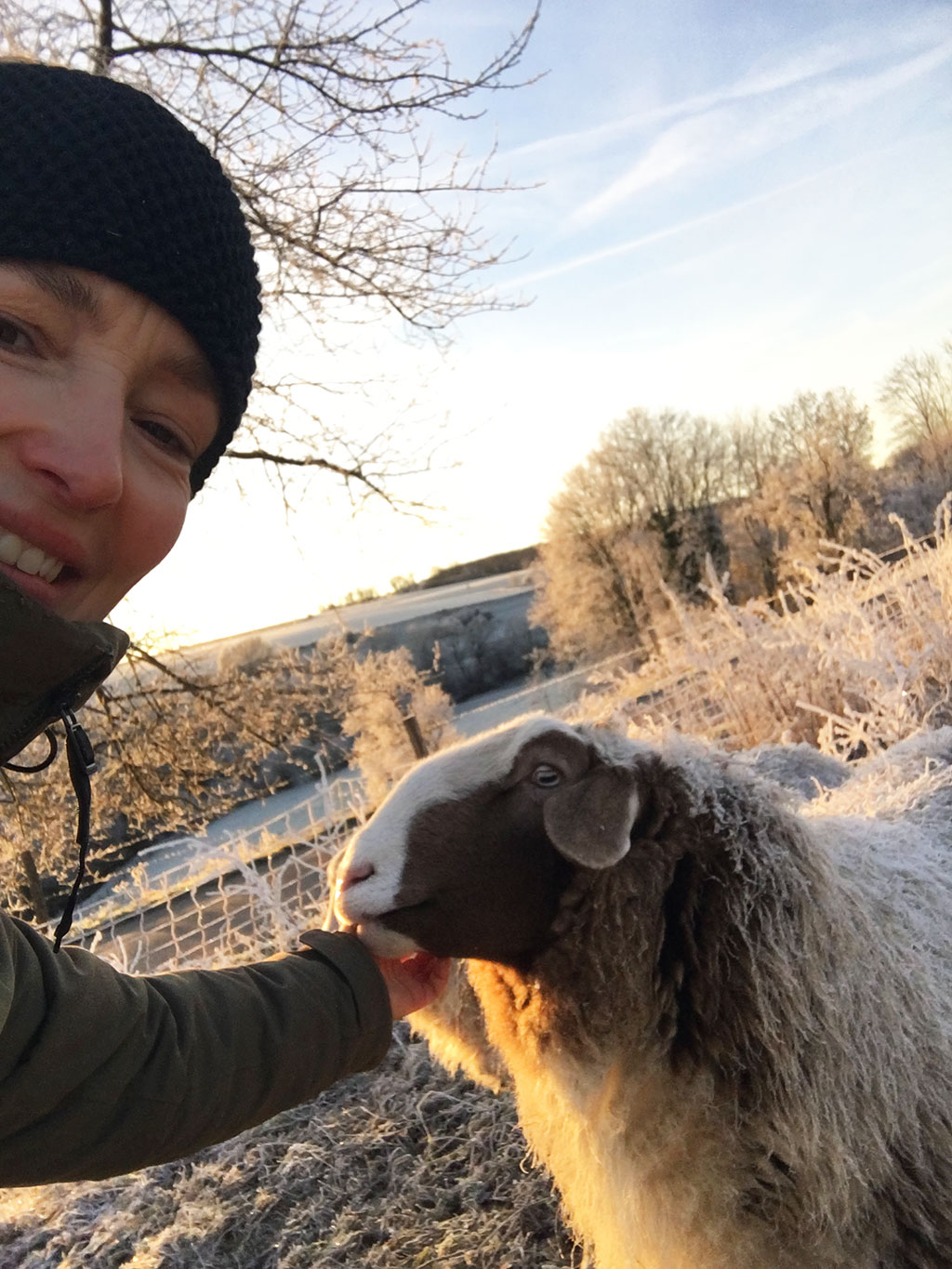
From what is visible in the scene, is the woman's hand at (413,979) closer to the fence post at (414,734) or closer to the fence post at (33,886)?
the fence post at (33,886)

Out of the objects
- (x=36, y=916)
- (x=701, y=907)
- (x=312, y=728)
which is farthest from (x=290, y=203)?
(x=36, y=916)

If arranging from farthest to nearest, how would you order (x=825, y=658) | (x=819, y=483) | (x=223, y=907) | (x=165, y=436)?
(x=819, y=483)
(x=825, y=658)
(x=223, y=907)
(x=165, y=436)

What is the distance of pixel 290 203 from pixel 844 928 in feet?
21.0

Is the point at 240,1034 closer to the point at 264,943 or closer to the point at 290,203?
the point at 264,943

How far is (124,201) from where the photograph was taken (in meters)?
1.45

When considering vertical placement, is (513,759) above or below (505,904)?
above

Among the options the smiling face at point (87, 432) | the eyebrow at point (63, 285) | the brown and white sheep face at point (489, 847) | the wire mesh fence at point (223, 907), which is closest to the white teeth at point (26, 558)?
the smiling face at point (87, 432)

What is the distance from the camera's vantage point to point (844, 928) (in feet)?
6.40

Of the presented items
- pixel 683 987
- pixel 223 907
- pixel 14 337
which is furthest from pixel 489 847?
pixel 223 907

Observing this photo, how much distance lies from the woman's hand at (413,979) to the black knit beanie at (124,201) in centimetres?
141

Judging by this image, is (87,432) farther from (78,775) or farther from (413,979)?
(413,979)

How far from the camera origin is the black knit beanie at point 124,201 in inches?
53.0

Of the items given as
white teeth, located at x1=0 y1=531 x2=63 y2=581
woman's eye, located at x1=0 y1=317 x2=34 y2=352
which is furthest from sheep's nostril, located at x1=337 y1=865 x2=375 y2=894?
woman's eye, located at x1=0 y1=317 x2=34 y2=352

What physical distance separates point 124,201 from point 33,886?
7.61 metres
